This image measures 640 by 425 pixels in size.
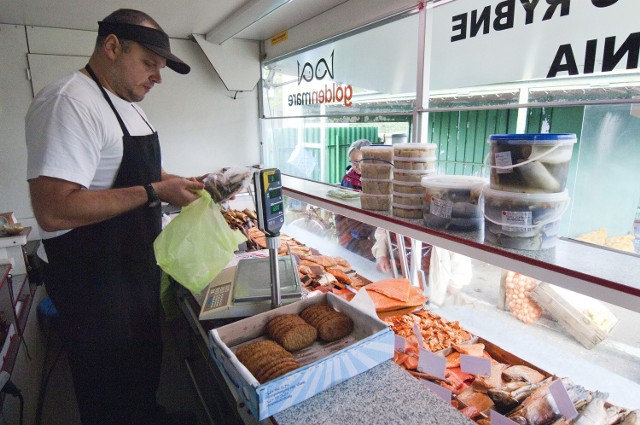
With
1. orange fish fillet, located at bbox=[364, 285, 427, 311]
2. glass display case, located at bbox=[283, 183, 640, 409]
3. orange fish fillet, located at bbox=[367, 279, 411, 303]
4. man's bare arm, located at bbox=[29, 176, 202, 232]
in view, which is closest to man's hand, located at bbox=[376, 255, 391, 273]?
glass display case, located at bbox=[283, 183, 640, 409]

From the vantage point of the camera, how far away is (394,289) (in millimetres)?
2031

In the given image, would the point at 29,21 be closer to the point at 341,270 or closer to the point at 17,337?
the point at 17,337

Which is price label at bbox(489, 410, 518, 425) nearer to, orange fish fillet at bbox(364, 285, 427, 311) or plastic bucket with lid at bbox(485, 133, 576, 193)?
plastic bucket with lid at bbox(485, 133, 576, 193)

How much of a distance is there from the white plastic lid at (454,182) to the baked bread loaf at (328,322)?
551mm

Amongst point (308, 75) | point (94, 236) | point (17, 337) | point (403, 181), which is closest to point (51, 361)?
point (17, 337)

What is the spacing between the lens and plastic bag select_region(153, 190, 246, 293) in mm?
1343

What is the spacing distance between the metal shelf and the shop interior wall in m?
3.11

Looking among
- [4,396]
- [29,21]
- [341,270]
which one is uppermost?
[29,21]

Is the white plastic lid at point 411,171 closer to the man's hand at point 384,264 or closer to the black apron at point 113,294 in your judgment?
the black apron at point 113,294

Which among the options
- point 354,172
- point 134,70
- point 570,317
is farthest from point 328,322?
point 354,172

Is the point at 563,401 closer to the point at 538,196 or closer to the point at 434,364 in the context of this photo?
the point at 434,364

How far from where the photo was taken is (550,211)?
1.08 metres

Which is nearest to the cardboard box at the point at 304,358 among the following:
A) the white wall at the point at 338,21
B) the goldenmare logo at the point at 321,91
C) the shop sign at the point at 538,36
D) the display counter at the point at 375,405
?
the display counter at the point at 375,405

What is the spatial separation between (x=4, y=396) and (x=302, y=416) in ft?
5.25
